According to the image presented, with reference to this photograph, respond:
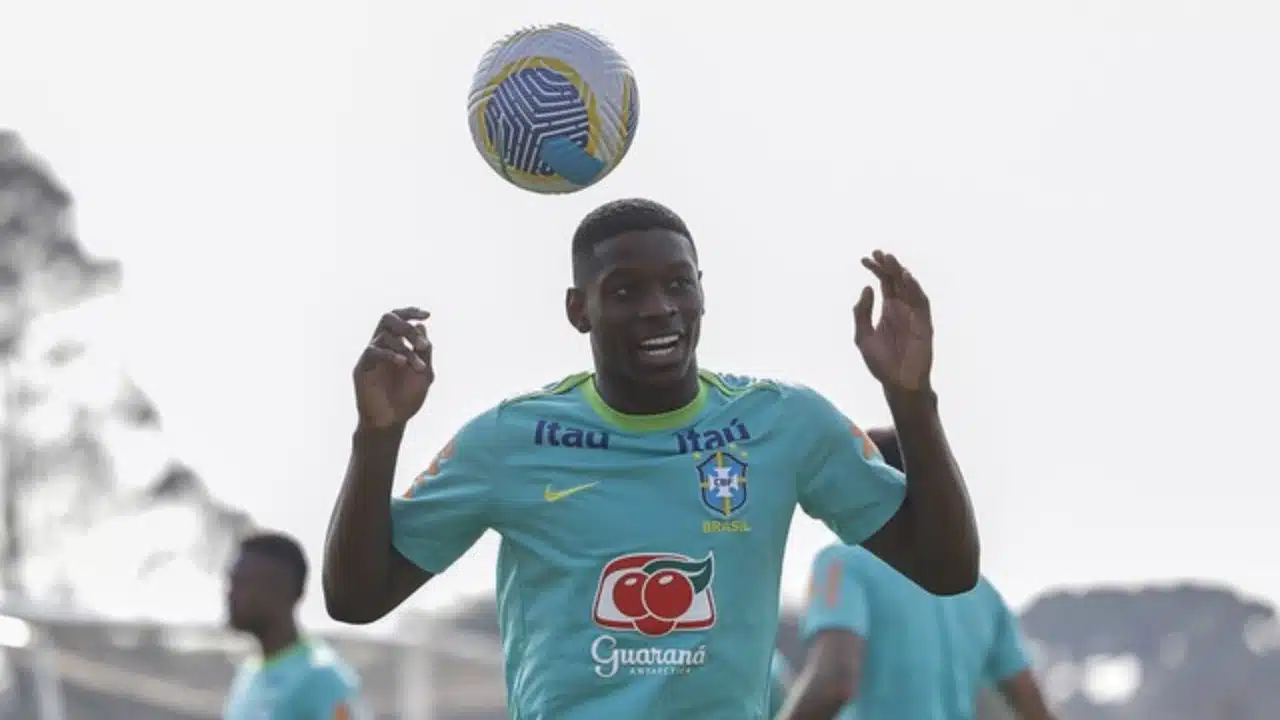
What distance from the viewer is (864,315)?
265 inches

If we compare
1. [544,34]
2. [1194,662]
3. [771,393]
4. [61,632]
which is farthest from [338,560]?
[1194,662]

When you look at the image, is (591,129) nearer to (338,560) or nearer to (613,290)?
(613,290)

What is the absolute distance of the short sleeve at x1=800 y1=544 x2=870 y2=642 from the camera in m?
9.95

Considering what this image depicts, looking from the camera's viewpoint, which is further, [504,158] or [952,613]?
[952,613]

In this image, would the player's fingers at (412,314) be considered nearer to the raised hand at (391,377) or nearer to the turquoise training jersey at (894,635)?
the raised hand at (391,377)

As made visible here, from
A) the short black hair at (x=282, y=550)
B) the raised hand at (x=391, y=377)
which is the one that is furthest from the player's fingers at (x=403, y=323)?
the short black hair at (x=282, y=550)

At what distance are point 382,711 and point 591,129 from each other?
23.6 metres

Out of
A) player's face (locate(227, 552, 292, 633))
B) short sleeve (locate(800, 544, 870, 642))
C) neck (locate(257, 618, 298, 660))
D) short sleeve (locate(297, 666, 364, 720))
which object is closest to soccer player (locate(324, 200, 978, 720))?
short sleeve (locate(800, 544, 870, 642))

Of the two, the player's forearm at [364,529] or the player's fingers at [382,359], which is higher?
the player's fingers at [382,359]

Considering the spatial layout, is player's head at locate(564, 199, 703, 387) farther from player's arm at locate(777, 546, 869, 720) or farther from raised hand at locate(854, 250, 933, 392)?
player's arm at locate(777, 546, 869, 720)

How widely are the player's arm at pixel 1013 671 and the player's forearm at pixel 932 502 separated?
368 cm

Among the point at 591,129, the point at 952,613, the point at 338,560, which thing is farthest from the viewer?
the point at 952,613

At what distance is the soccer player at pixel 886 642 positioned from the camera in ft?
32.5

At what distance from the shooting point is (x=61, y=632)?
82.4 ft
